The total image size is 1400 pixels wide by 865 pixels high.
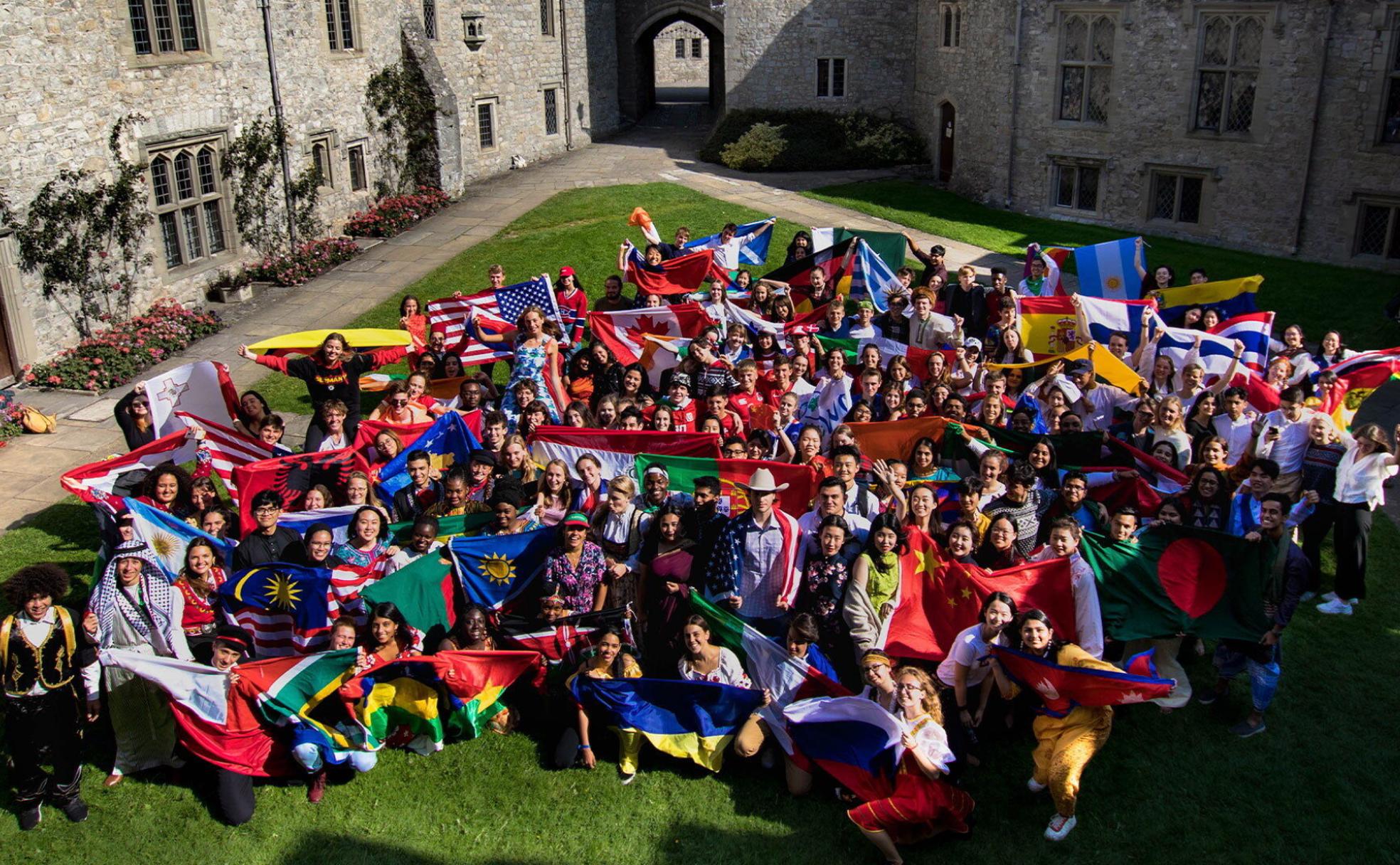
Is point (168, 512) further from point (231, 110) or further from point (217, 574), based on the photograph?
point (231, 110)

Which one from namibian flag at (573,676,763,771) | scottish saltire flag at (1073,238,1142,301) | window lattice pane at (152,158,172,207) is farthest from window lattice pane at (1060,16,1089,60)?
namibian flag at (573,676,763,771)

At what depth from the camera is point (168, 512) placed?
10.7 m

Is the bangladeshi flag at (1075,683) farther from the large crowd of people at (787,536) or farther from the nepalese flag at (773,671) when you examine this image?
the nepalese flag at (773,671)

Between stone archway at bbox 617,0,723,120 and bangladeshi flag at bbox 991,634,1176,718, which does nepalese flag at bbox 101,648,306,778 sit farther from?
stone archway at bbox 617,0,723,120

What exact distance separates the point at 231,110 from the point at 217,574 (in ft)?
46.2

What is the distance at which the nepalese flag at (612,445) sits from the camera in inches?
472

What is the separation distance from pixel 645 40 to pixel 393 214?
60.4 ft

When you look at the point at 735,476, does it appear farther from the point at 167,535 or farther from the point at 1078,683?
the point at 167,535

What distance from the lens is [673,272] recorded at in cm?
1811

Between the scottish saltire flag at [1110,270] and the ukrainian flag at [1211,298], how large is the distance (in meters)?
0.95

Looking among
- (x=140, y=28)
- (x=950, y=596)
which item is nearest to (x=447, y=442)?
(x=950, y=596)

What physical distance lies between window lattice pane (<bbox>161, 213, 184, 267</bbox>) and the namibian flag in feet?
48.2

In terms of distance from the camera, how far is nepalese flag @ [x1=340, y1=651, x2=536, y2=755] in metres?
9.25

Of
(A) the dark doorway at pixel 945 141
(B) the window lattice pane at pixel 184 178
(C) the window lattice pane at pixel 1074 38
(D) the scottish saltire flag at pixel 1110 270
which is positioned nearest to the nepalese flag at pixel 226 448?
(B) the window lattice pane at pixel 184 178
